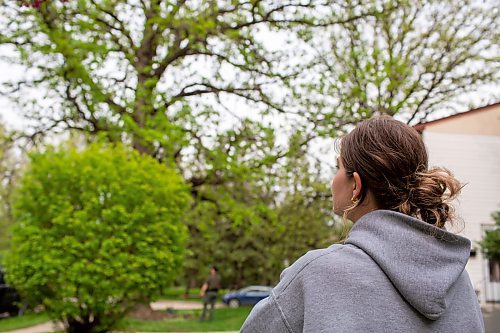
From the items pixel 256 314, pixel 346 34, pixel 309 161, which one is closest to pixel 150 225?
pixel 309 161

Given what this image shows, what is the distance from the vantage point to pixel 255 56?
15758 mm

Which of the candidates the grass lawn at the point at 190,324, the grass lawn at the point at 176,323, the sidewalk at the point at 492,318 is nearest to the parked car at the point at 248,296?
the grass lawn at the point at 176,323

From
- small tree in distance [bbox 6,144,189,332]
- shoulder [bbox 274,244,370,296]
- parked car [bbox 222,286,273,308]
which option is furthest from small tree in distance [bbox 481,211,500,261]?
parked car [bbox 222,286,273,308]

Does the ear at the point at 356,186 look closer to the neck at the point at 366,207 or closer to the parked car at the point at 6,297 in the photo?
the neck at the point at 366,207

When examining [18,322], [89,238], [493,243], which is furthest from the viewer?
[18,322]

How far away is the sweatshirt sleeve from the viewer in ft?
4.35

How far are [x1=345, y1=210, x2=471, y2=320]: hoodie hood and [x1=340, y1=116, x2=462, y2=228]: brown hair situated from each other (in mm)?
56

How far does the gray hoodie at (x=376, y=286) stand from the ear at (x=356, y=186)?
63 millimetres

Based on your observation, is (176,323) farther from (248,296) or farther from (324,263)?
(324,263)

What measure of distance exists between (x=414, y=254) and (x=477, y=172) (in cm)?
1286

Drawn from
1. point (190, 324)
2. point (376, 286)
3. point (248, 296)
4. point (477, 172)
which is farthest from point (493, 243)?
point (248, 296)

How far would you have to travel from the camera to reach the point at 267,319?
4.41 feet

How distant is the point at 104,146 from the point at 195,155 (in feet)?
15.1

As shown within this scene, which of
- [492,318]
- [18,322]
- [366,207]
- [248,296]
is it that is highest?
[366,207]
